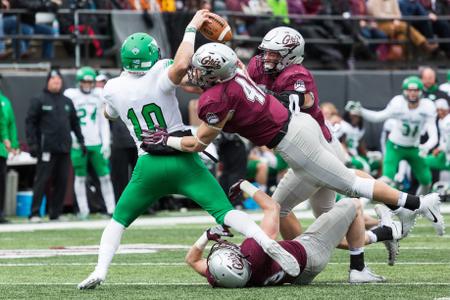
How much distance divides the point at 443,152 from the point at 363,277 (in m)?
10.3

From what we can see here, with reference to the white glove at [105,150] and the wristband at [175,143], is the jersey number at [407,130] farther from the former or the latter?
the wristband at [175,143]

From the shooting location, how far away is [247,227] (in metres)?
7.12

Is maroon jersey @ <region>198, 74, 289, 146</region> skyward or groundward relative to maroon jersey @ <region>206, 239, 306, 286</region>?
skyward

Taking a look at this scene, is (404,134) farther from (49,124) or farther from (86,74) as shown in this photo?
(49,124)

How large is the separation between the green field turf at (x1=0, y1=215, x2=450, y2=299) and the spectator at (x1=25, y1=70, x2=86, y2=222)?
2833mm

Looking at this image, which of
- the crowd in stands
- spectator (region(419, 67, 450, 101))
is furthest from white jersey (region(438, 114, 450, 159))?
the crowd in stands

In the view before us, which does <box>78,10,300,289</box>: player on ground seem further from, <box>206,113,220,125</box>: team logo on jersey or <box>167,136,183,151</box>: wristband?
<box>206,113,220,125</box>: team logo on jersey

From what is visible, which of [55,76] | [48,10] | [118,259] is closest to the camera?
[118,259]

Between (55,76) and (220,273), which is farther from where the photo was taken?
(55,76)

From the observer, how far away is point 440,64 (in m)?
20.0

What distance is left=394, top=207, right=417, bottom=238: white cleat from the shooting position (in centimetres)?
791

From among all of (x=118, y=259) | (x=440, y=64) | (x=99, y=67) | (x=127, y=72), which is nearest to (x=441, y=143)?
(x=440, y=64)

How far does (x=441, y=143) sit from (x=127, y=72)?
10.3 meters

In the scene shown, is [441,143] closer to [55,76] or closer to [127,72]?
[55,76]
